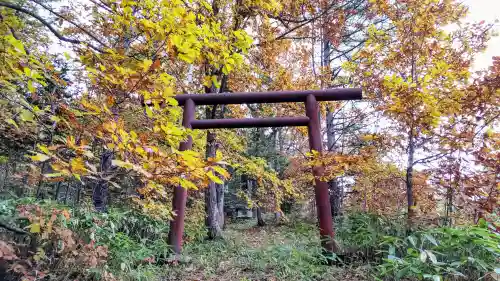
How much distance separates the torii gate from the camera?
4039mm

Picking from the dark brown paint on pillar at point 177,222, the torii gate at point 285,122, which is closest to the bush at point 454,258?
the torii gate at point 285,122

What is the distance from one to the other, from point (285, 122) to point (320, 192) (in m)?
1.14

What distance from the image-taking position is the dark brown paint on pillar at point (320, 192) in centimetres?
386

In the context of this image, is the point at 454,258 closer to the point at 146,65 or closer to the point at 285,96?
the point at 285,96

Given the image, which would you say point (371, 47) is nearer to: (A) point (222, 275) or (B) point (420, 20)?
(B) point (420, 20)

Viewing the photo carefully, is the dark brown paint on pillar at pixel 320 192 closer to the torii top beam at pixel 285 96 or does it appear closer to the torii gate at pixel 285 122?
the torii gate at pixel 285 122

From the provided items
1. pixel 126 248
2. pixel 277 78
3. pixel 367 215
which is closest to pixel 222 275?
pixel 126 248

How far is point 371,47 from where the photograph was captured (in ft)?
15.6

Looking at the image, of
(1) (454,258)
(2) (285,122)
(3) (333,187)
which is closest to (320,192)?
(2) (285,122)

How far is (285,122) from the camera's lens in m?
4.39

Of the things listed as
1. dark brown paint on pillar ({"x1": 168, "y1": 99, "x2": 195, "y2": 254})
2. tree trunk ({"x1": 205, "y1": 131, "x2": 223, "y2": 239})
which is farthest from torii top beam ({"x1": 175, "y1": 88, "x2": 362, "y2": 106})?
tree trunk ({"x1": 205, "y1": 131, "x2": 223, "y2": 239})

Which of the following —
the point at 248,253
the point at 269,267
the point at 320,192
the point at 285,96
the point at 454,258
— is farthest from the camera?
the point at 248,253

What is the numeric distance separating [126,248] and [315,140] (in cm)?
286

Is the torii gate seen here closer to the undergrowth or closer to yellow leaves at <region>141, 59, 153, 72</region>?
the undergrowth
